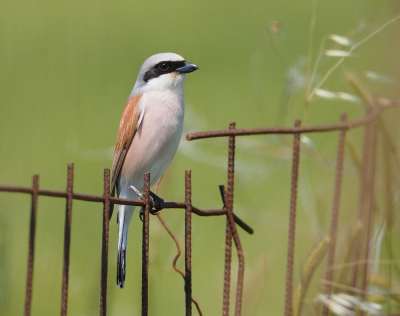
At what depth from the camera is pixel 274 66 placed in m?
7.41

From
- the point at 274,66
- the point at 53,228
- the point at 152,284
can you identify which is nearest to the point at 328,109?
the point at 274,66

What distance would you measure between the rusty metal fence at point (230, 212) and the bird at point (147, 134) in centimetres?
64

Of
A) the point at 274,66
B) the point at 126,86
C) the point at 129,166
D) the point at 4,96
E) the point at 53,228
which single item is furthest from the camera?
the point at 274,66

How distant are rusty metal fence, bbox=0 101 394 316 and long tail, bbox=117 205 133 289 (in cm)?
42

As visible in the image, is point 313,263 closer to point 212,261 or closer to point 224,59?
point 212,261

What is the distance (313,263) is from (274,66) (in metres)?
5.58

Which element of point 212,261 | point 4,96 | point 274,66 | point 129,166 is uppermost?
point 274,66

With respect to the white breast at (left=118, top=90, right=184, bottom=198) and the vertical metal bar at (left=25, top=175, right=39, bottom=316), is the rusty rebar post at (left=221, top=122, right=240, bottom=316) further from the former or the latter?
the white breast at (left=118, top=90, right=184, bottom=198)

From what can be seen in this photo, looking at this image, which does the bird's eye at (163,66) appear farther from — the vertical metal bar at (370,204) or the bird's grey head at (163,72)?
the vertical metal bar at (370,204)

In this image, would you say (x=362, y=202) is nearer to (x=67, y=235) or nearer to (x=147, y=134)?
(x=147, y=134)

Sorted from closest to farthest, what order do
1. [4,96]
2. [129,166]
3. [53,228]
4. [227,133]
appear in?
[227,133] < [129,166] < [53,228] < [4,96]

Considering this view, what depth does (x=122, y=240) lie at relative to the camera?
8.43 ft

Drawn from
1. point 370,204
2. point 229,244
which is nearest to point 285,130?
point 229,244

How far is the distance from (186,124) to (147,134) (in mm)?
405
